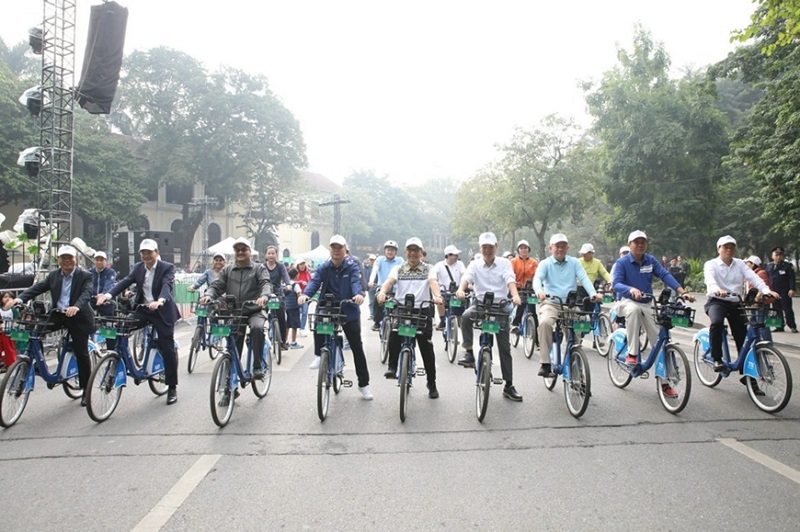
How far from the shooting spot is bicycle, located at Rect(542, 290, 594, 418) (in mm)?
5653

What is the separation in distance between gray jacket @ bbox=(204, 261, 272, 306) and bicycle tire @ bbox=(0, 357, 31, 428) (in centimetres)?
189

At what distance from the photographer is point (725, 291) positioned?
638cm

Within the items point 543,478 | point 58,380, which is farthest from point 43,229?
point 543,478

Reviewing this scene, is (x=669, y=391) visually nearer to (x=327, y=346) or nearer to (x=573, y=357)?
(x=573, y=357)

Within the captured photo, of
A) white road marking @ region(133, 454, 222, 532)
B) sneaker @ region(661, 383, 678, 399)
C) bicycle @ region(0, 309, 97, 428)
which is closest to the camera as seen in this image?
white road marking @ region(133, 454, 222, 532)

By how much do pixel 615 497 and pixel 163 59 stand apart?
1747 inches

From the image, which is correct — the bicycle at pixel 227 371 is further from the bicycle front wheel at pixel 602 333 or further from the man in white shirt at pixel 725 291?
the bicycle front wheel at pixel 602 333

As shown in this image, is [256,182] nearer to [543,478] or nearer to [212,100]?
[212,100]

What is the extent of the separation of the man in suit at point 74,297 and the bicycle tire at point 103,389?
52 cm

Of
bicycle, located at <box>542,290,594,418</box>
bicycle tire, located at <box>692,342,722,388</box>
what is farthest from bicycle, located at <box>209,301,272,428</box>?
bicycle tire, located at <box>692,342,722,388</box>

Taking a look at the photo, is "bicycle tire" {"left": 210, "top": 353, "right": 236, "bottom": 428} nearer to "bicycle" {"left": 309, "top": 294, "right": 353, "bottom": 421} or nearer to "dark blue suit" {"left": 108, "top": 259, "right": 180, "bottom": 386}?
"bicycle" {"left": 309, "top": 294, "right": 353, "bottom": 421}

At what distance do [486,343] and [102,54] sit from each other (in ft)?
44.9

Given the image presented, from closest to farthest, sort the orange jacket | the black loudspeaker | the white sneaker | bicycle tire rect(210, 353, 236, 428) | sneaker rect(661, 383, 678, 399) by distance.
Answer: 1. bicycle tire rect(210, 353, 236, 428)
2. sneaker rect(661, 383, 678, 399)
3. the white sneaker
4. the orange jacket
5. the black loudspeaker

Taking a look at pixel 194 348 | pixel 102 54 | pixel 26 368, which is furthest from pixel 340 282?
pixel 102 54
